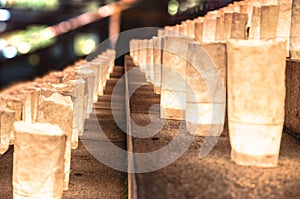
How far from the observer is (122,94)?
7.00 metres

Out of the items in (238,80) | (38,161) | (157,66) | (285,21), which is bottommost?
(38,161)

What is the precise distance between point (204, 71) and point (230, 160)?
2.34 ft

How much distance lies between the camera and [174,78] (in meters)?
4.04

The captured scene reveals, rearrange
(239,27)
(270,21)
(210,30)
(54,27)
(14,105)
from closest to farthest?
1. (270,21)
2. (239,27)
3. (14,105)
4. (210,30)
5. (54,27)

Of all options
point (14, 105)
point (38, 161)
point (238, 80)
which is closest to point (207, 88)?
point (238, 80)

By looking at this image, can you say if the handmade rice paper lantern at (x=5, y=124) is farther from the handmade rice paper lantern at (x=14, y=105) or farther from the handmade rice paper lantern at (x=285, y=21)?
the handmade rice paper lantern at (x=285, y=21)

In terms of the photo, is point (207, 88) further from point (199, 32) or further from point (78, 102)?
point (199, 32)

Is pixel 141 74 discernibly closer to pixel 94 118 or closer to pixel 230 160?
pixel 94 118

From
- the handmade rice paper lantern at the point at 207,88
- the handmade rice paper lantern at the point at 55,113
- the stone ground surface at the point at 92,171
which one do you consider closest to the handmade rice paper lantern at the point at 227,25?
the handmade rice paper lantern at the point at 207,88

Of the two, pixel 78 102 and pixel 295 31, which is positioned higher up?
pixel 295 31

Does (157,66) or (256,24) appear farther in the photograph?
(157,66)

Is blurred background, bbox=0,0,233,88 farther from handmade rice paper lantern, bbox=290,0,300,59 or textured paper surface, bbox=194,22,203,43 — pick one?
handmade rice paper lantern, bbox=290,0,300,59

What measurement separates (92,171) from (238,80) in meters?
1.49

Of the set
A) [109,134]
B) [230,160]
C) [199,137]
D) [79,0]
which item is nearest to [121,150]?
[109,134]
